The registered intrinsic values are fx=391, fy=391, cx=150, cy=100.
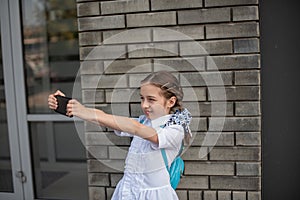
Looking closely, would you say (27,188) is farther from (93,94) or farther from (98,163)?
(93,94)

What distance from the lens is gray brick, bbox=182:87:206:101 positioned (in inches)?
110

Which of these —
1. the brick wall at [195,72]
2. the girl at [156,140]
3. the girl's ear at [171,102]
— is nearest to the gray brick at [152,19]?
the brick wall at [195,72]

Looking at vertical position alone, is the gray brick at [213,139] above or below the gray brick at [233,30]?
below

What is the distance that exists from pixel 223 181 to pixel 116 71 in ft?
3.69

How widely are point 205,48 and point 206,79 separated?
0.22m

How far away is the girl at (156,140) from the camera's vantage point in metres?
2.13

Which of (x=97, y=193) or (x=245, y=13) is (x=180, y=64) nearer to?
(x=245, y=13)

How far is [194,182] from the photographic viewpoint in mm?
2887

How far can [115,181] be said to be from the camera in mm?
3016

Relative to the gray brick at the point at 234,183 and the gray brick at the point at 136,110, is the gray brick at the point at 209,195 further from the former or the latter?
the gray brick at the point at 136,110

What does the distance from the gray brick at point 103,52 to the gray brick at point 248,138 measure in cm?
103

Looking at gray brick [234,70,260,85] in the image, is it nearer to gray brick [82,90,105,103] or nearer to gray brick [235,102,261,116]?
gray brick [235,102,261,116]

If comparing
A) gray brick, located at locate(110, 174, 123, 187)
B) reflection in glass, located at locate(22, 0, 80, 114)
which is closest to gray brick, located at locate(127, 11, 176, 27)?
gray brick, located at locate(110, 174, 123, 187)

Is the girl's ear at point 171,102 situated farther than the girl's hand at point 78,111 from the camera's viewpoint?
Yes
